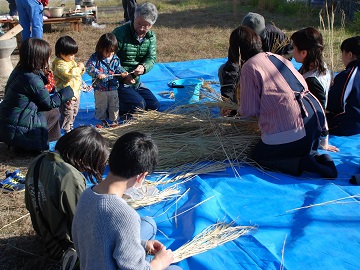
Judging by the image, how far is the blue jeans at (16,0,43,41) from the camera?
640 centimetres

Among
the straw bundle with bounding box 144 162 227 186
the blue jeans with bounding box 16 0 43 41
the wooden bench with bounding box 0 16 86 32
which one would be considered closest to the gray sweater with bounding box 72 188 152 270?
the straw bundle with bounding box 144 162 227 186

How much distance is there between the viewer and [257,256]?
7.89 feet

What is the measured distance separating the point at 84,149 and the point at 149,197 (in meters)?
0.87

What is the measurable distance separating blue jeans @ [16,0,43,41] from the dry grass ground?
897 millimetres

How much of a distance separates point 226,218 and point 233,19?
9116 millimetres

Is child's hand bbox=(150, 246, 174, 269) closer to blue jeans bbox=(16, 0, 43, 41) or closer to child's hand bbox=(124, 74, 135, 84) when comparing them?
child's hand bbox=(124, 74, 135, 84)

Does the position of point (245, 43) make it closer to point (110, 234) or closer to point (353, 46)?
point (353, 46)

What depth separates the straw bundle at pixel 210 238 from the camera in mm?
2357

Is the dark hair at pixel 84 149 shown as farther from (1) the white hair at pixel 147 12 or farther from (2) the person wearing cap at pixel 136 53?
(1) the white hair at pixel 147 12

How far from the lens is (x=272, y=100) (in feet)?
10.5

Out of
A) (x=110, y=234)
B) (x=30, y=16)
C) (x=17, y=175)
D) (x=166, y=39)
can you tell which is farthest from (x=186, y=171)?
(x=166, y=39)

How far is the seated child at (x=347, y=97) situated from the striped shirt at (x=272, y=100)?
89 cm

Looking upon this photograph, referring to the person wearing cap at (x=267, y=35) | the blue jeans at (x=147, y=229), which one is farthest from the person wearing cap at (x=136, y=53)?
the blue jeans at (x=147, y=229)

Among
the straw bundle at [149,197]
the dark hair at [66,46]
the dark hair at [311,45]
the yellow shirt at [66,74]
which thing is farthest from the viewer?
the yellow shirt at [66,74]
